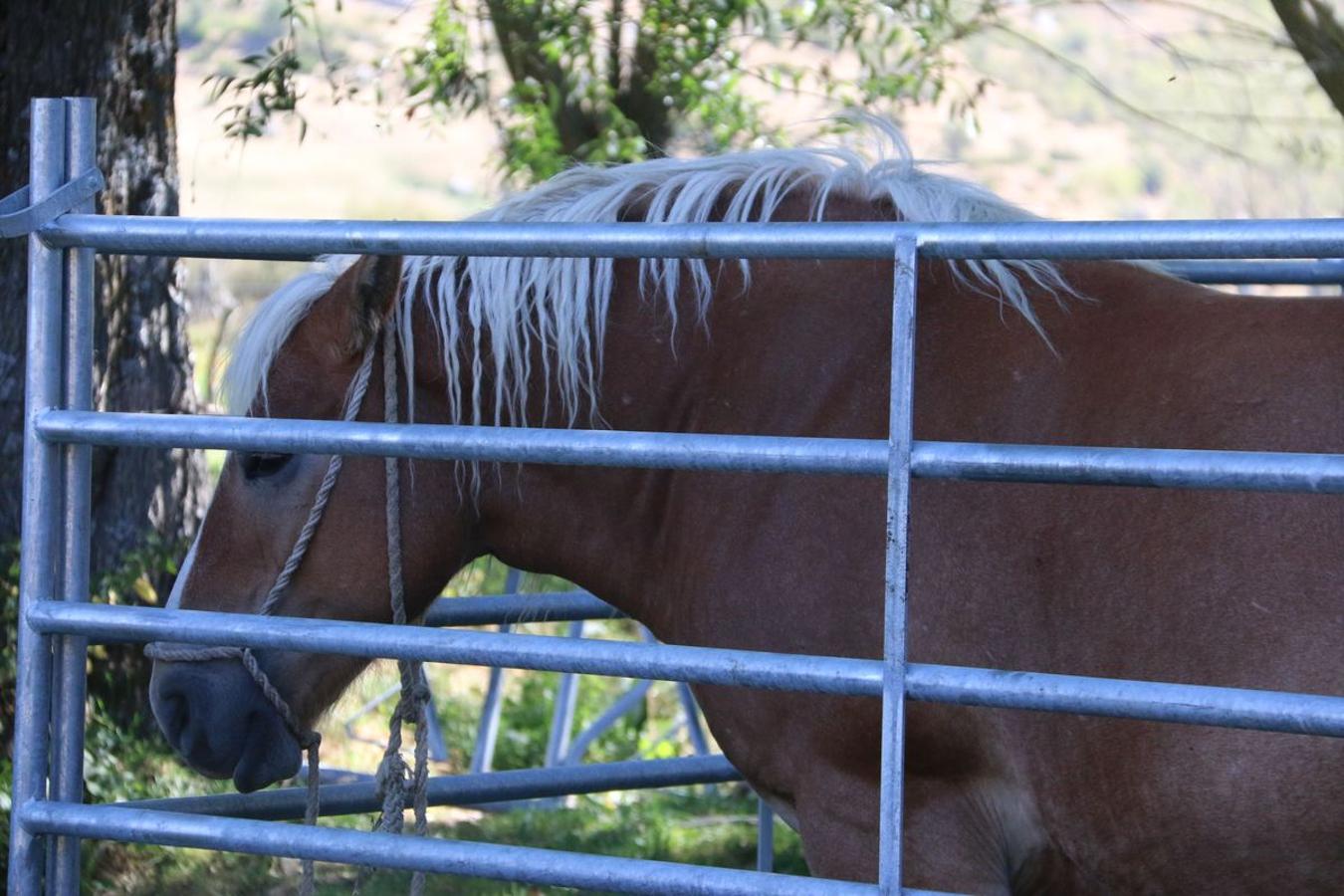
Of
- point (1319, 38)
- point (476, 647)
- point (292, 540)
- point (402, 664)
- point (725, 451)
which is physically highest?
point (1319, 38)

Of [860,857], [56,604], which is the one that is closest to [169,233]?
[56,604]

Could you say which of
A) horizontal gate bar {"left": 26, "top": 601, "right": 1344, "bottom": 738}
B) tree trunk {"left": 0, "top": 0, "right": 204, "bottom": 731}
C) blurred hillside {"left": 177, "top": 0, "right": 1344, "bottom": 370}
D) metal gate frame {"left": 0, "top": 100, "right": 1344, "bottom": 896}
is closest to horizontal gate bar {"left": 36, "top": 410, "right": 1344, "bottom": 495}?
metal gate frame {"left": 0, "top": 100, "right": 1344, "bottom": 896}

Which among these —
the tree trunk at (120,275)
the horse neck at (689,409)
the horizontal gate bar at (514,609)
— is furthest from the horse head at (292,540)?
the tree trunk at (120,275)

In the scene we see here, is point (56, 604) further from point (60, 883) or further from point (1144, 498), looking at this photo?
point (1144, 498)

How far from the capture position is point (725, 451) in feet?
5.47

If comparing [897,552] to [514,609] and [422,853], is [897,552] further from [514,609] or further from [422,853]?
[514,609]

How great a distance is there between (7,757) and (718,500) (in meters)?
2.51

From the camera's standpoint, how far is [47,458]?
195 cm

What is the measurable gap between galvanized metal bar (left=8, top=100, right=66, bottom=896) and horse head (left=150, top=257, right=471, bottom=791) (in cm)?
40

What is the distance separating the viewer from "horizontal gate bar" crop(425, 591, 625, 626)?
2.90m

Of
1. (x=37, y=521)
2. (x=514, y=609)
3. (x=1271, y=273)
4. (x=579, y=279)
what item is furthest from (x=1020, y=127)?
(x=37, y=521)

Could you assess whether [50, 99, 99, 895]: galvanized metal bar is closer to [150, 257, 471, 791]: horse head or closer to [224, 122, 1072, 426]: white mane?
[150, 257, 471, 791]: horse head

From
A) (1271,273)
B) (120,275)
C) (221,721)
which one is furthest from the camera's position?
(120,275)

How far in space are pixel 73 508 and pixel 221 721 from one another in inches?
21.0
